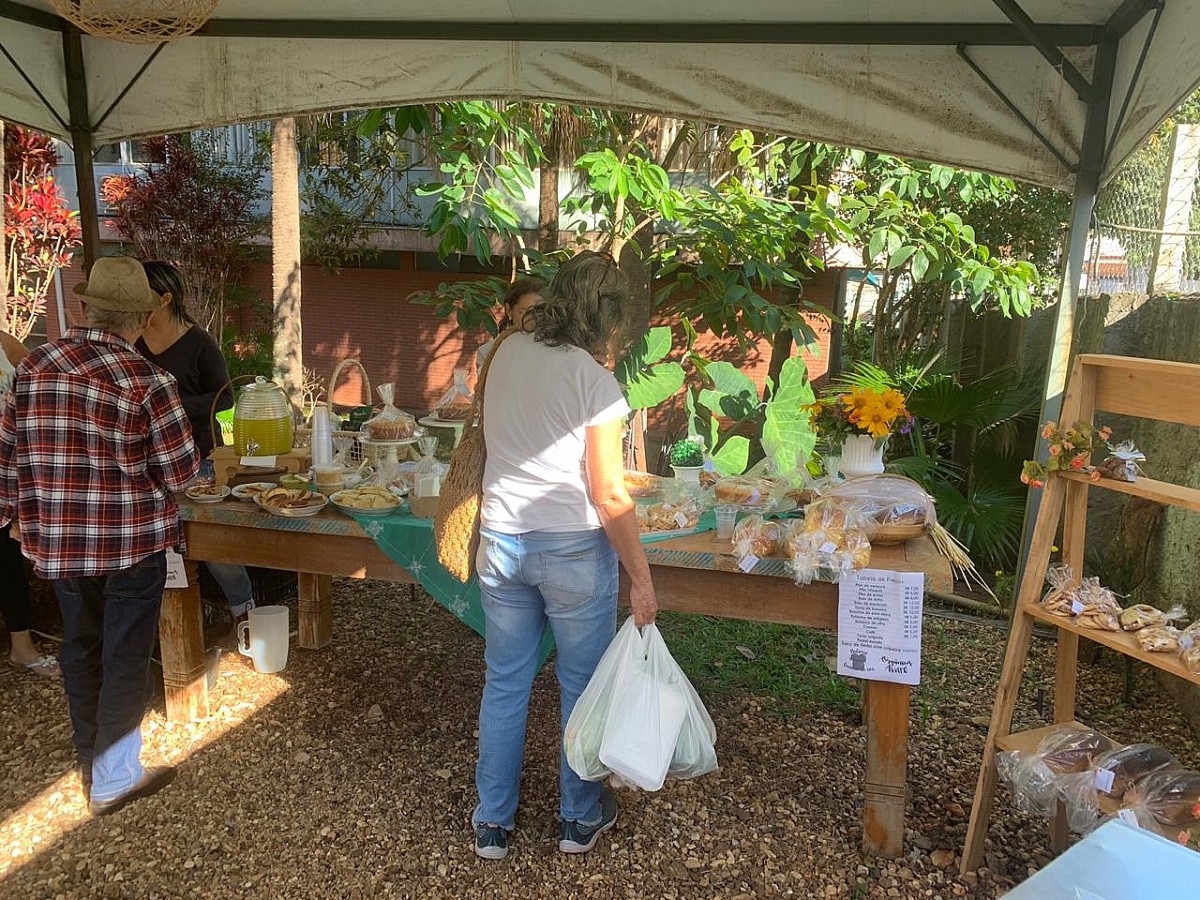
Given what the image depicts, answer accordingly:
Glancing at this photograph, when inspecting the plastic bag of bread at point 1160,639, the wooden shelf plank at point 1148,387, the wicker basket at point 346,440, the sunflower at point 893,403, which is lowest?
the plastic bag of bread at point 1160,639

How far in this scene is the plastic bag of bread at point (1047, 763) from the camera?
7.74 ft

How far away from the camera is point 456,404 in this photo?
357cm

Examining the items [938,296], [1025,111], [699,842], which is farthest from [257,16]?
[938,296]

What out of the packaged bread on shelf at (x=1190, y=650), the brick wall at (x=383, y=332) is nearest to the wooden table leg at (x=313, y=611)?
the packaged bread on shelf at (x=1190, y=650)

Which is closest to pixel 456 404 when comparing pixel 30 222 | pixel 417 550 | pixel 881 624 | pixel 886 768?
pixel 417 550

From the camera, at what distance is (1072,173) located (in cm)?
322

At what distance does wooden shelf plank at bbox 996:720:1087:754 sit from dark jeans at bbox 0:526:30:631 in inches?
149

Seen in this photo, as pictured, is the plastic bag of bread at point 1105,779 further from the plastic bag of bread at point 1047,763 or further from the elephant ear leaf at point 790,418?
the elephant ear leaf at point 790,418

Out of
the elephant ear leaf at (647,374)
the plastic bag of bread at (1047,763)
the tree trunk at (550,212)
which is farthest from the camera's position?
the tree trunk at (550,212)

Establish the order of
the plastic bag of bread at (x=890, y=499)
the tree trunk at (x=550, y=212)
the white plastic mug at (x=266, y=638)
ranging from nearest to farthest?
the plastic bag of bread at (x=890, y=499), the white plastic mug at (x=266, y=638), the tree trunk at (x=550, y=212)

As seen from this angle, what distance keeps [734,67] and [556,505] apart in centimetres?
204

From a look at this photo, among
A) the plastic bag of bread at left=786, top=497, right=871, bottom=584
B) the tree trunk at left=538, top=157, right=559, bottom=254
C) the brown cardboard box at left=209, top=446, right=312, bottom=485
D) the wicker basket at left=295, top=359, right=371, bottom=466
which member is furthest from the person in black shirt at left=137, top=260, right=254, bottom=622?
the tree trunk at left=538, top=157, right=559, bottom=254

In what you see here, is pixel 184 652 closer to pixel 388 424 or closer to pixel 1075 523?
pixel 388 424

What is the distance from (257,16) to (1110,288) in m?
4.95
